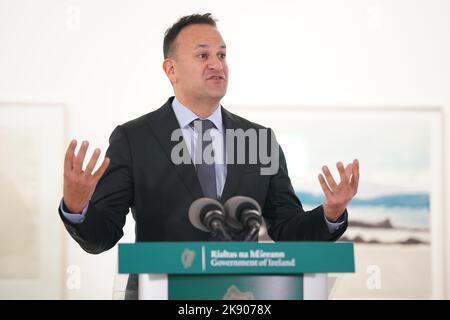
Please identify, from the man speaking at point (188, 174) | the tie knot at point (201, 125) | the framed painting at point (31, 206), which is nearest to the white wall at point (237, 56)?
the framed painting at point (31, 206)

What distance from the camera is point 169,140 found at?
9.86 ft

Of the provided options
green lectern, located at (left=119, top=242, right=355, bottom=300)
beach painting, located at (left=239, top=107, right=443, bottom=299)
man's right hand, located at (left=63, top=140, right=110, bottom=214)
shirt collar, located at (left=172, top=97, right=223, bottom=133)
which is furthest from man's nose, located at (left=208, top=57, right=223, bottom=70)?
green lectern, located at (left=119, top=242, right=355, bottom=300)

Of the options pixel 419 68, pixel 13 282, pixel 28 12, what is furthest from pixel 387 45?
pixel 13 282

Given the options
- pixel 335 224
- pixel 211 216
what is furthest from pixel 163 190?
pixel 211 216

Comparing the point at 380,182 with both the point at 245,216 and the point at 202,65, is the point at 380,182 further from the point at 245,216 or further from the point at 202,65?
the point at 245,216

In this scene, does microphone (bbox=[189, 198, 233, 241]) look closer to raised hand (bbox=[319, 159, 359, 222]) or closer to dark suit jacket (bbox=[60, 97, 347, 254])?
raised hand (bbox=[319, 159, 359, 222])

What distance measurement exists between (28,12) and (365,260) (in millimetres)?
2210

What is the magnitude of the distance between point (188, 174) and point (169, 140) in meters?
0.20

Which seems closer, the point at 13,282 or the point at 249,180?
the point at 249,180

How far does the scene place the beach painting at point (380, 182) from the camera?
375cm

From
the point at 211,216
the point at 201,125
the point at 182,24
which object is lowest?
the point at 211,216

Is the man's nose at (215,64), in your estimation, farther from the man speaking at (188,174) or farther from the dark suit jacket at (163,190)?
the dark suit jacket at (163,190)

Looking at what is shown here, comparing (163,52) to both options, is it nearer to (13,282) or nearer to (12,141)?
(12,141)

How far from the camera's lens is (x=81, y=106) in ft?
11.8
